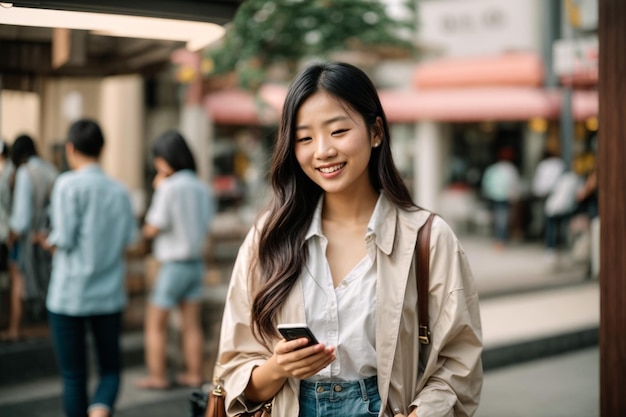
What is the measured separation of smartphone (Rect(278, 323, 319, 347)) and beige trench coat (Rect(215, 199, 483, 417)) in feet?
0.74

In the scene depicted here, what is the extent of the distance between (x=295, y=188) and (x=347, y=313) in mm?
469

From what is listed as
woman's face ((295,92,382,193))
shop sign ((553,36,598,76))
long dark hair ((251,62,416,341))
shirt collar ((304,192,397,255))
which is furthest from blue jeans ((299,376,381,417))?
shop sign ((553,36,598,76))

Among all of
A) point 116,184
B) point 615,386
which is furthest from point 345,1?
point 615,386

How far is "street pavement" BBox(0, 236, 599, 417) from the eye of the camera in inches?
201

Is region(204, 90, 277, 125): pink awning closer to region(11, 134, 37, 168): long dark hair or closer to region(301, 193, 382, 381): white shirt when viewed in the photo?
region(11, 134, 37, 168): long dark hair

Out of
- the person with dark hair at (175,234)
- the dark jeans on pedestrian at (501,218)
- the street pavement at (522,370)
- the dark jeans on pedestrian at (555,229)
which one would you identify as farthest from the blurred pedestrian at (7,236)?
the dark jeans on pedestrian at (501,218)

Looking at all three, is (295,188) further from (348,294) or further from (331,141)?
(348,294)

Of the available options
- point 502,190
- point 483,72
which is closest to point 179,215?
point 502,190

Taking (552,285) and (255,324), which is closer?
(255,324)

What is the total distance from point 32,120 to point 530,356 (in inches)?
192

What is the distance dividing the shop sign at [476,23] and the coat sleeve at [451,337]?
11.0m

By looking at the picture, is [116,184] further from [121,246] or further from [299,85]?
[299,85]

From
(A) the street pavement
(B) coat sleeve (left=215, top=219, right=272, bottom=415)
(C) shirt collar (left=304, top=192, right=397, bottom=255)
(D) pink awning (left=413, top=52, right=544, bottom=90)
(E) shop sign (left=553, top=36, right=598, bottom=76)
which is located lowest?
(A) the street pavement

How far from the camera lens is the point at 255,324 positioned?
2.26 metres
